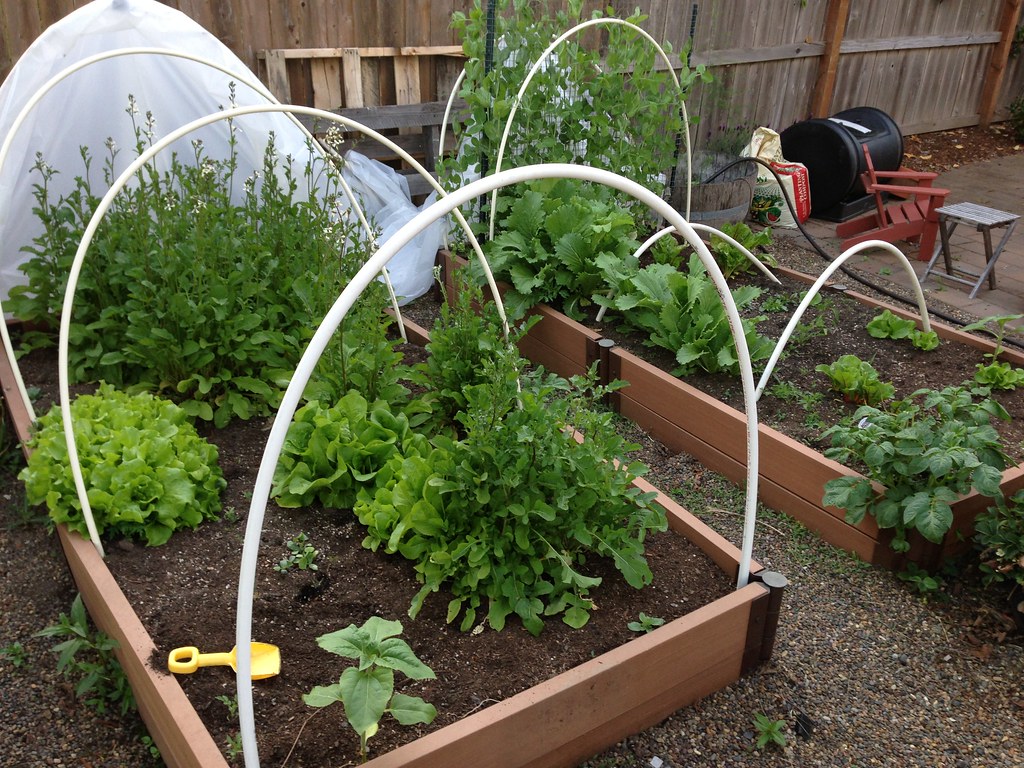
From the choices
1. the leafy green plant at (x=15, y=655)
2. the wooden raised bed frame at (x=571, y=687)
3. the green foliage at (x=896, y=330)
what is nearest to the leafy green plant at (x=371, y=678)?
the wooden raised bed frame at (x=571, y=687)

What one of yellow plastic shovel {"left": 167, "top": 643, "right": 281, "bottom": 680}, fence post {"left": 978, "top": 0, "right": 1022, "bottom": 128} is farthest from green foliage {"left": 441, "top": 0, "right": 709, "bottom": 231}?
fence post {"left": 978, "top": 0, "right": 1022, "bottom": 128}

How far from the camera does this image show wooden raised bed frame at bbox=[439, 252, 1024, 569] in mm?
Result: 2842

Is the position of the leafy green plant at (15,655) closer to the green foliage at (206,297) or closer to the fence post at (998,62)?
the green foliage at (206,297)

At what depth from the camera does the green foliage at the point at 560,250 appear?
404 cm

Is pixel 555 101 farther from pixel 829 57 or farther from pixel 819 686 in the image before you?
pixel 829 57

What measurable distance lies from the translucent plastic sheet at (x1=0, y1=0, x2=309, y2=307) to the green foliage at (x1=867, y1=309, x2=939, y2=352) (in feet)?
9.61

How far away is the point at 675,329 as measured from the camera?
12.0 feet

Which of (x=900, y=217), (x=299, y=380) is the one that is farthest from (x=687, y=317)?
(x=900, y=217)

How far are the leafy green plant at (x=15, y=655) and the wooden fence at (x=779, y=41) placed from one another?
9.88ft

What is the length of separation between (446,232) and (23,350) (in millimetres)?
2269

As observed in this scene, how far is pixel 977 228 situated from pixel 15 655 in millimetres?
5358

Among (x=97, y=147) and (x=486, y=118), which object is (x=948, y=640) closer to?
(x=486, y=118)

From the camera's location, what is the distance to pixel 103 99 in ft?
12.7

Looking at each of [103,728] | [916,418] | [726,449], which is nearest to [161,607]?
[103,728]
